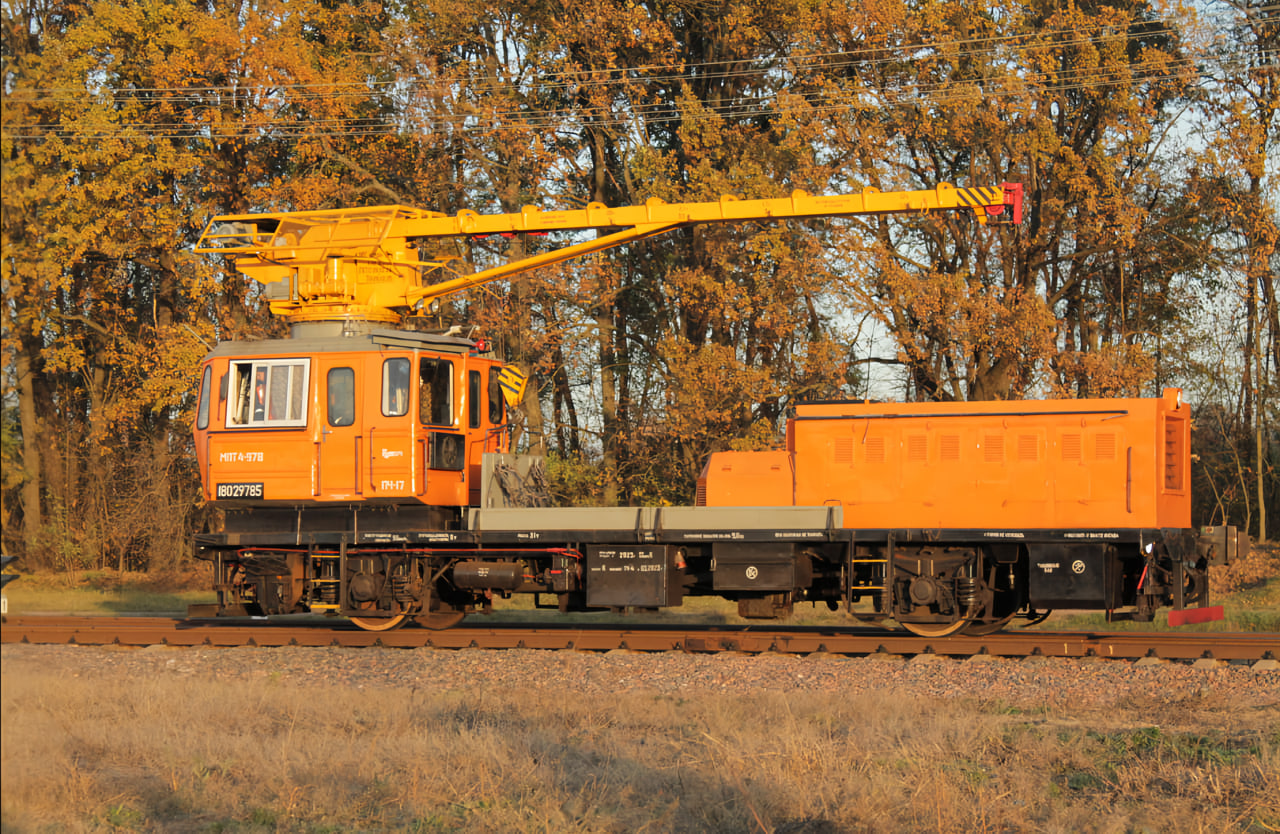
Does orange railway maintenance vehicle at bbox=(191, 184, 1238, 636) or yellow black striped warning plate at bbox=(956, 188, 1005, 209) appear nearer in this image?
orange railway maintenance vehicle at bbox=(191, 184, 1238, 636)

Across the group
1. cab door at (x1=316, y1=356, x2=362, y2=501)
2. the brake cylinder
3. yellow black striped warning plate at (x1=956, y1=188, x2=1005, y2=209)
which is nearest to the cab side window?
cab door at (x1=316, y1=356, x2=362, y2=501)

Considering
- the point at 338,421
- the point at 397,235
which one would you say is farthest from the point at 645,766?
the point at 397,235

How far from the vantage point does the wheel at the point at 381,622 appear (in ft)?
52.2

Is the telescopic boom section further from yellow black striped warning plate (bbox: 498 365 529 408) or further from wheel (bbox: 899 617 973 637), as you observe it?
wheel (bbox: 899 617 973 637)

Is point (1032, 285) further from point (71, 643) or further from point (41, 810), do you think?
point (41, 810)

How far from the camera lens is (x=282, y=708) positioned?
10594 millimetres

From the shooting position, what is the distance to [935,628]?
48.5 feet

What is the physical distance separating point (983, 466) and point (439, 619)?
7.65 metres

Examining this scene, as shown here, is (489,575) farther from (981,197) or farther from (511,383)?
(981,197)

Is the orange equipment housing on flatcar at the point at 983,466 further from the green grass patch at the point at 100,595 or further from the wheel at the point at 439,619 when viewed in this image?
the green grass patch at the point at 100,595

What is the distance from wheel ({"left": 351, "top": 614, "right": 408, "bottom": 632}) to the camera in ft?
52.2

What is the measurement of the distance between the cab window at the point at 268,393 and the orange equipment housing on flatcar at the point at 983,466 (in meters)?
5.43

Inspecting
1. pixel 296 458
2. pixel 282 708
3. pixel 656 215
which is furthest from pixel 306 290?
pixel 282 708

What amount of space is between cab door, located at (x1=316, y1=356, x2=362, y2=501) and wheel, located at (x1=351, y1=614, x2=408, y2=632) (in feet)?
6.14
